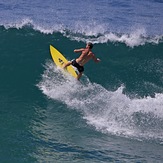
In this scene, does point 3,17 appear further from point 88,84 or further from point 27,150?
point 27,150

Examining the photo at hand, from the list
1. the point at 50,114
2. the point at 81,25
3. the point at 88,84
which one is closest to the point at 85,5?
the point at 81,25

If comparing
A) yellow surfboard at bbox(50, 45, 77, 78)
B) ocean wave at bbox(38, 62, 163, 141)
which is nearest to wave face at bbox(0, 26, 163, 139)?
ocean wave at bbox(38, 62, 163, 141)

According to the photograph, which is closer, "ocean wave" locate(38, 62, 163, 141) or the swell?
"ocean wave" locate(38, 62, 163, 141)

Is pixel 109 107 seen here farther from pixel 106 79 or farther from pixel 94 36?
pixel 94 36

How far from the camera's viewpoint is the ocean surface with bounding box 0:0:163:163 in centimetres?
1021

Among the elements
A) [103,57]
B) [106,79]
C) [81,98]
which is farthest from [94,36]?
[81,98]

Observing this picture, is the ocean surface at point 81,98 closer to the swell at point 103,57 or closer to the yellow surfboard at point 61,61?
the swell at point 103,57

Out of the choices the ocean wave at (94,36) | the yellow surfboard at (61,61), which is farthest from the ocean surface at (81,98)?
the yellow surfboard at (61,61)

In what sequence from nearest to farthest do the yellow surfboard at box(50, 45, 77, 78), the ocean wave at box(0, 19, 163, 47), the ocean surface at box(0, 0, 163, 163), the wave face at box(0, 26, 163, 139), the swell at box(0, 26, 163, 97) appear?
the ocean surface at box(0, 0, 163, 163) → the wave face at box(0, 26, 163, 139) → the yellow surfboard at box(50, 45, 77, 78) → the swell at box(0, 26, 163, 97) → the ocean wave at box(0, 19, 163, 47)

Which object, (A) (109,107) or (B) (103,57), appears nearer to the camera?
(A) (109,107)

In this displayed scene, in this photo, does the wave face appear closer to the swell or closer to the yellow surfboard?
the swell

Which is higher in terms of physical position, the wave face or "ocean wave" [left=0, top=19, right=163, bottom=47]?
"ocean wave" [left=0, top=19, right=163, bottom=47]

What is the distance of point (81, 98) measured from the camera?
13133mm

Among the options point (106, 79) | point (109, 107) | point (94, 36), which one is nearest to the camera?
point (109, 107)
